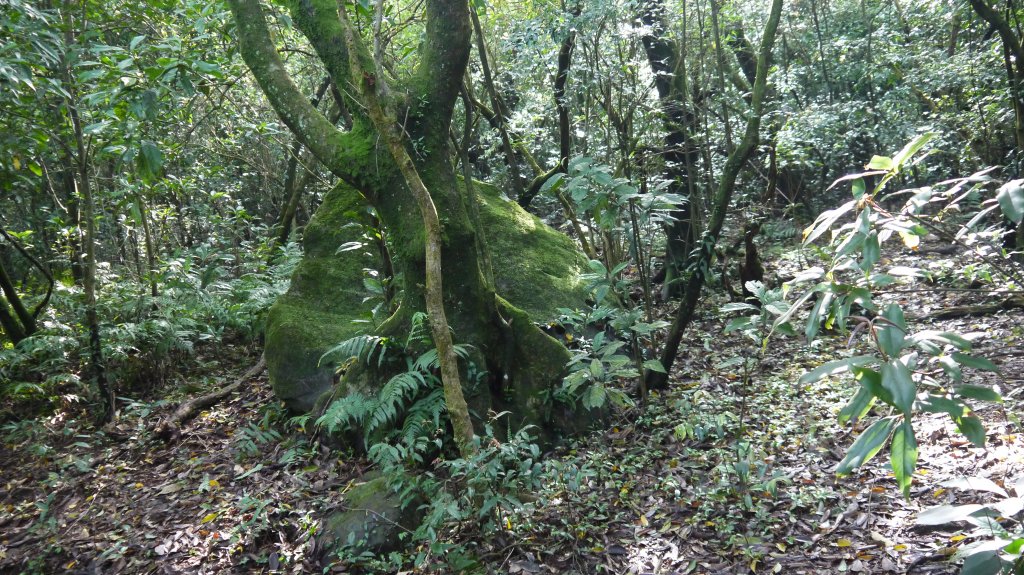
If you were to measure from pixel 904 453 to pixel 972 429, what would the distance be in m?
0.18

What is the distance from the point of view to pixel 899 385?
156cm

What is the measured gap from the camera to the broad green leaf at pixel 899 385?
1534 millimetres

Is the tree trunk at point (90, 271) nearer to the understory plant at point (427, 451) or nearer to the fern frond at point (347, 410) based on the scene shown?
the understory plant at point (427, 451)

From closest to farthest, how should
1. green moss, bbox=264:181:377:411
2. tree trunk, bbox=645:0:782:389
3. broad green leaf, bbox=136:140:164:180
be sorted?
broad green leaf, bbox=136:140:164:180, tree trunk, bbox=645:0:782:389, green moss, bbox=264:181:377:411

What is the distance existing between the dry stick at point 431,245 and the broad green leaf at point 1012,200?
259 centimetres

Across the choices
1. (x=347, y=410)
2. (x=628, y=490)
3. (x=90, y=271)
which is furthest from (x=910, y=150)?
(x=90, y=271)

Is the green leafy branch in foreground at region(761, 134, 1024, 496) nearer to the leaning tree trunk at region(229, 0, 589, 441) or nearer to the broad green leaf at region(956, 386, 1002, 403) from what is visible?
the broad green leaf at region(956, 386, 1002, 403)

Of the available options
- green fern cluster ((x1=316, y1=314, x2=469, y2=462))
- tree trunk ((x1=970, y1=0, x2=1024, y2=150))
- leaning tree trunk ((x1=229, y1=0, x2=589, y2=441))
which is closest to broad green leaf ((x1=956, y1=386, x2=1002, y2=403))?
green fern cluster ((x1=316, y1=314, x2=469, y2=462))

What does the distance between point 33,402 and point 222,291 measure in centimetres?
214

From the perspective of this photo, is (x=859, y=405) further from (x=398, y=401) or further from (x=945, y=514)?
(x=398, y=401)

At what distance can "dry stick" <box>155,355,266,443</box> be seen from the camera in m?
5.46

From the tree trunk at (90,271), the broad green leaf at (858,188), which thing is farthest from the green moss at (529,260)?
the broad green leaf at (858,188)

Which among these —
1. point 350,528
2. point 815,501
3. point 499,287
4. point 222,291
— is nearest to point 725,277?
point 499,287

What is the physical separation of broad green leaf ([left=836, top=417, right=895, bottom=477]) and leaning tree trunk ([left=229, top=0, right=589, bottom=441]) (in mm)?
2911
